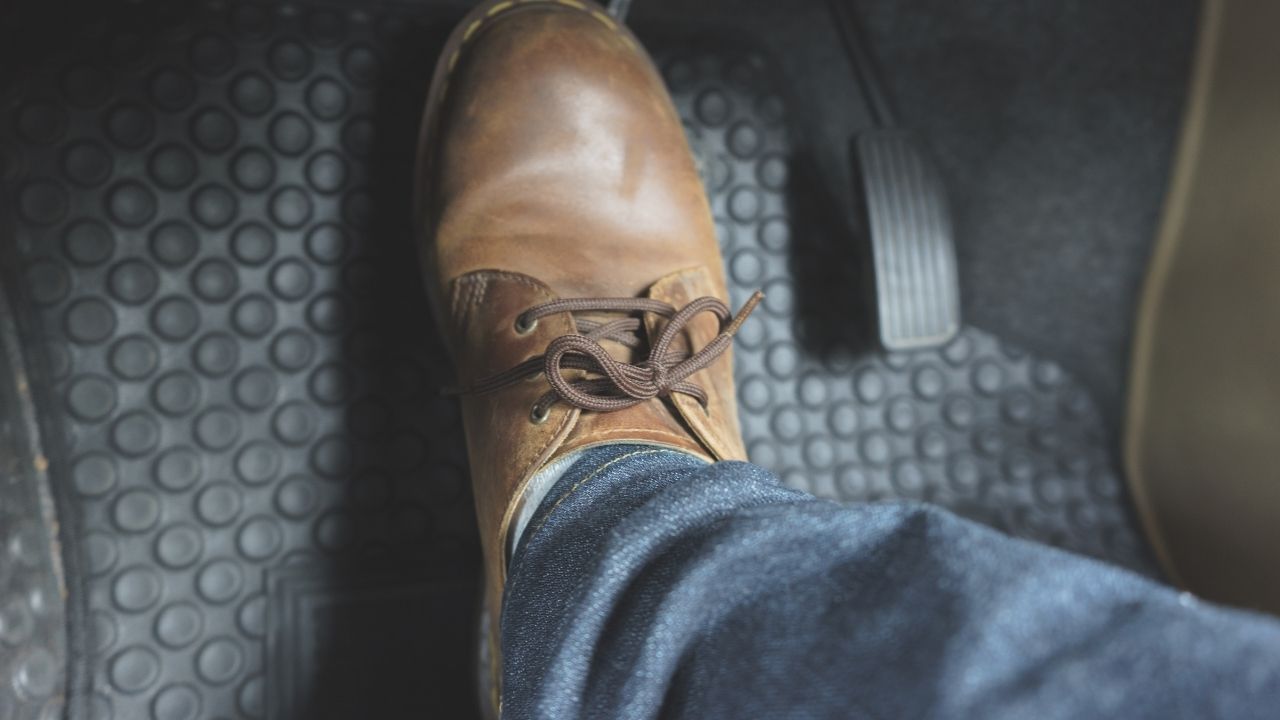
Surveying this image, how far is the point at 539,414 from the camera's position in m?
0.58

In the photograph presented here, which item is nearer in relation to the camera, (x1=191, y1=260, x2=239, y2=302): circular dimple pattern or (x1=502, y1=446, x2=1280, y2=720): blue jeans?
(x1=502, y1=446, x2=1280, y2=720): blue jeans

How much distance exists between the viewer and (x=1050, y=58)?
0.88 meters

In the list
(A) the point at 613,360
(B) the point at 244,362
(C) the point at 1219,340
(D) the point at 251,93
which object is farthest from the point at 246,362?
(C) the point at 1219,340

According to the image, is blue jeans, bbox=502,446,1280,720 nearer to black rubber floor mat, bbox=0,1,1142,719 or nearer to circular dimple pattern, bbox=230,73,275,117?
black rubber floor mat, bbox=0,1,1142,719

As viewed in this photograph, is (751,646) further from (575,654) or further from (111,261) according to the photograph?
(111,261)

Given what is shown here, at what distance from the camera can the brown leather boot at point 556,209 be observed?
0.65 metres

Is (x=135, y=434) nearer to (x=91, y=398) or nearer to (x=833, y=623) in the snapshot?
(x=91, y=398)

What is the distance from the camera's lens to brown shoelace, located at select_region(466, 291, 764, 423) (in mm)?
556

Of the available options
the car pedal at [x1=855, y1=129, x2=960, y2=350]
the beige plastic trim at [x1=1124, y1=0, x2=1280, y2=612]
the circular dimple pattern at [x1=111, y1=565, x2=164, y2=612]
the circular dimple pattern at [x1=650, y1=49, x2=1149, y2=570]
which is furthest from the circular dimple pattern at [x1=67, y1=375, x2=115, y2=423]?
the beige plastic trim at [x1=1124, y1=0, x2=1280, y2=612]

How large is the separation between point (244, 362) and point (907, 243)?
0.55m

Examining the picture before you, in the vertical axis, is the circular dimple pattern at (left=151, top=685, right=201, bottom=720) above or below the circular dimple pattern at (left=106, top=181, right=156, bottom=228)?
below

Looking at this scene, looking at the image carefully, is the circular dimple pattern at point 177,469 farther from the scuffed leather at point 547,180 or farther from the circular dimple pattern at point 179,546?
the scuffed leather at point 547,180

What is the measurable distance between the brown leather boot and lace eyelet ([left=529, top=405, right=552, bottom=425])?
0.04 metres

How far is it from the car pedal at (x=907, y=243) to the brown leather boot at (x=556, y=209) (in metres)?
0.16
